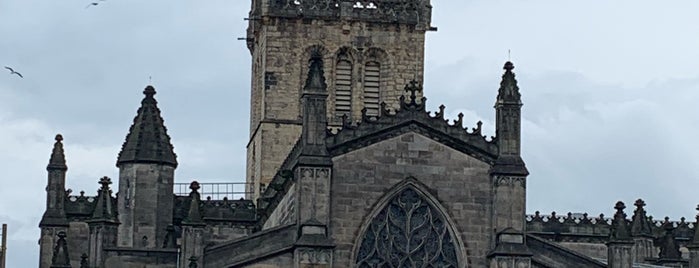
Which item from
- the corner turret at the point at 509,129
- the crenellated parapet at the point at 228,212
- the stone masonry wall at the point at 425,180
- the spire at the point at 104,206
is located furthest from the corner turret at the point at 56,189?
the corner turret at the point at 509,129

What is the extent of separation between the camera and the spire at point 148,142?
279ft

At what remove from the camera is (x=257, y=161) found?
95.6 metres

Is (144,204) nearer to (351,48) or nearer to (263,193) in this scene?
(263,193)

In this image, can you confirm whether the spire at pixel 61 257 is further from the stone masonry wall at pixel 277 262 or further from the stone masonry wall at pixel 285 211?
the stone masonry wall at pixel 285 211

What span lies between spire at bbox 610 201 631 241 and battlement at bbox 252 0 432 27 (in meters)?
20.9

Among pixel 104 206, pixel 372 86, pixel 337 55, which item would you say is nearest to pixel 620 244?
pixel 104 206

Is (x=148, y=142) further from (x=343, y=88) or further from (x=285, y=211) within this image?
(x=343, y=88)

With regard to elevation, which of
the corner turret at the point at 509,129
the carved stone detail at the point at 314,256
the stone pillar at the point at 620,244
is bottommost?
the carved stone detail at the point at 314,256

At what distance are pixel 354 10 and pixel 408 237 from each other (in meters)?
21.1

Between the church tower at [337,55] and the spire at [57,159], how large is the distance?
994cm

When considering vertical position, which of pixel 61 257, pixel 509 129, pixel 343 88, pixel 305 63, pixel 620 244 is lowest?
pixel 61 257

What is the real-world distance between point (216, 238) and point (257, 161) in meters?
6.37

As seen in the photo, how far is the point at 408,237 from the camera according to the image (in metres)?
76.5

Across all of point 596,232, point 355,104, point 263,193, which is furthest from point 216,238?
point 596,232
